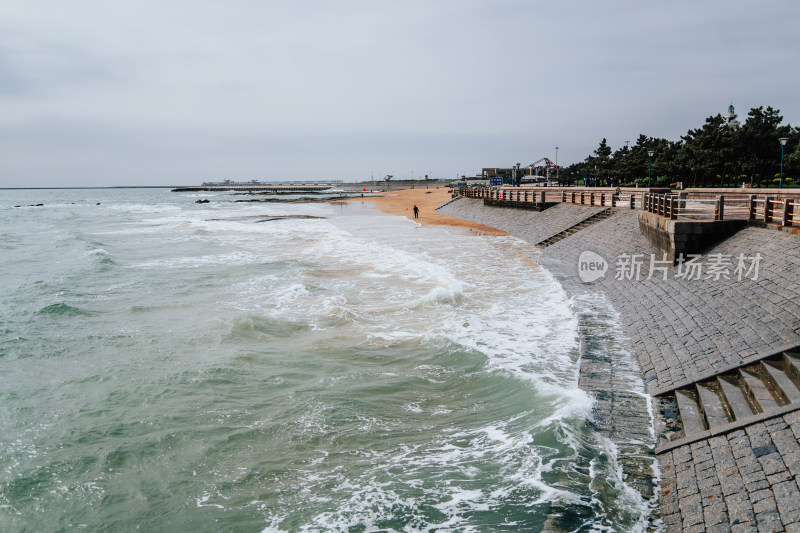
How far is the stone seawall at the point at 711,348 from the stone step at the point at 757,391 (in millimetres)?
436

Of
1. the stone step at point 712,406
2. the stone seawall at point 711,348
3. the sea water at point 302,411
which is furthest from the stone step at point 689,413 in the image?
the sea water at point 302,411

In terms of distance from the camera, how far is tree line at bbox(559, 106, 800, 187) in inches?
1719

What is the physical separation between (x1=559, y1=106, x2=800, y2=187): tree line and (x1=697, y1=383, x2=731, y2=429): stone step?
1670 inches

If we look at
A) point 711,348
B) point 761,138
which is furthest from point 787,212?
point 761,138

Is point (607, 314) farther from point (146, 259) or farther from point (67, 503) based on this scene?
point (146, 259)

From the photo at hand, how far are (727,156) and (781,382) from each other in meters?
46.4

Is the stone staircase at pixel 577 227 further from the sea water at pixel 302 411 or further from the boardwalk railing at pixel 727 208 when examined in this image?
the sea water at pixel 302 411

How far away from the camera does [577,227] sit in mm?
29984

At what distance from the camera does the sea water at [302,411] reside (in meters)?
7.08

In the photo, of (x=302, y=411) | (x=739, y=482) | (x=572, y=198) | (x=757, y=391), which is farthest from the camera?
(x=572, y=198)

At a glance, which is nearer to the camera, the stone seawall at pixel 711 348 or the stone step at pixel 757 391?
the stone seawall at pixel 711 348

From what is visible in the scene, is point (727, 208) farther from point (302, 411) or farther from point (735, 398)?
point (302, 411)

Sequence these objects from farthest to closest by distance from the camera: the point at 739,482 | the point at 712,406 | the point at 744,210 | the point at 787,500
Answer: the point at 744,210 → the point at 712,406 → the point at 739,482 → the point at 787,500

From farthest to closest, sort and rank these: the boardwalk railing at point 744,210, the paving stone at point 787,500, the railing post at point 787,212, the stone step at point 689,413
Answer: the boardwalk railing at point 744,210 < the railing post at point 787,212 < the stone step at point 689,413 < the paving stone at point 787,500
